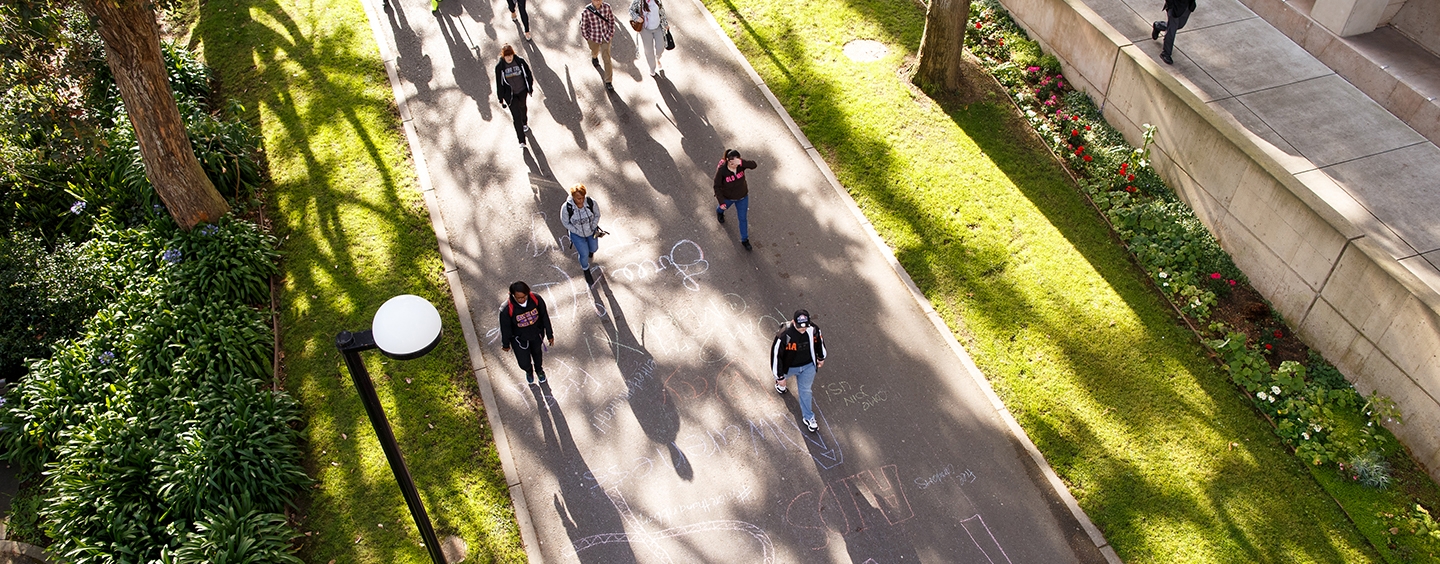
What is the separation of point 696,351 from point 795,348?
6.26ft

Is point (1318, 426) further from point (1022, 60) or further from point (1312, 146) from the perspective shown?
point (1022, 60)

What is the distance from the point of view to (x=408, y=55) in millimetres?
14539

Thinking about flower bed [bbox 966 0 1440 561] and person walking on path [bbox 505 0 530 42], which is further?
person walking on path [bbox 505 0 530 42]

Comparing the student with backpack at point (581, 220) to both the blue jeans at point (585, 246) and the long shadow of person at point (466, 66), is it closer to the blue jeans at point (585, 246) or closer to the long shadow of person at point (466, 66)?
the blue jeans at point (585, 246)

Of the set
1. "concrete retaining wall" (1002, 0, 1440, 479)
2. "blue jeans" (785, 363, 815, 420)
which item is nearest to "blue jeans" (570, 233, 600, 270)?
"blue jeans" (785, 363, 815, 420)

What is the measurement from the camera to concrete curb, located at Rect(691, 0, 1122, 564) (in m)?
9.38

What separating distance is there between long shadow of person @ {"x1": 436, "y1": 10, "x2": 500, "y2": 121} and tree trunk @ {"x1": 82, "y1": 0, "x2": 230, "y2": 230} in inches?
158

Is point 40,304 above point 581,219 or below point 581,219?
below

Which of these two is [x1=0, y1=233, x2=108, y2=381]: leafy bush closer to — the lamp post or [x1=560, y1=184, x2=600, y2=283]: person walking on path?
[x1=560, y1=184, x2=600, y2=283]: person walking on path

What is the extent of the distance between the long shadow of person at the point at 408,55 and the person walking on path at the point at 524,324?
20.4 ft

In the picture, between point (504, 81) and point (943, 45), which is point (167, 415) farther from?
point (943, 45)

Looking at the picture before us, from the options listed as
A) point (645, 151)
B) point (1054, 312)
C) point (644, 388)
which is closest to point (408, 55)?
point (645, 151)

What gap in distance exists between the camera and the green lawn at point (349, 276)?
9.35 metres

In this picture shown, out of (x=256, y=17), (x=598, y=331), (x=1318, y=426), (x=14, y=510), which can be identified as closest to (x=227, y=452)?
(x=14, y=510)
